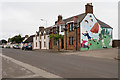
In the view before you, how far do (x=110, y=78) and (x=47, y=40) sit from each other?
35152 millimetres

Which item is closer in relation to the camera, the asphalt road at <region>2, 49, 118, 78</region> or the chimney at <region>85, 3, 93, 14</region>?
the asphalt road at <region>2, 49, 118, 78</region>

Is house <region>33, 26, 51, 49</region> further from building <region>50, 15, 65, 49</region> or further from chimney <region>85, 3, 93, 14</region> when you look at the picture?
chimney <region>85, 3, 93, 14</region>

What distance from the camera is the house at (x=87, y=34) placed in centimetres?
2750

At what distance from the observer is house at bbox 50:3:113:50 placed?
90.2ft

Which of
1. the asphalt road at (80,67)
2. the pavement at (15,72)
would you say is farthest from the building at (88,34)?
the pavement at (15,72)

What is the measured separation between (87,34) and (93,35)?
1.82 meters

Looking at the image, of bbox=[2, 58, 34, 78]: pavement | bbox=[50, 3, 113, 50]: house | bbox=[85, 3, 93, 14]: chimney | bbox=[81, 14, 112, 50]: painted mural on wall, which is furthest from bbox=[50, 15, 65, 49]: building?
bbox=[2, 58, 34, 78]: pavement

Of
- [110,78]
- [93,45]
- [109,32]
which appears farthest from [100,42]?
[110,78]

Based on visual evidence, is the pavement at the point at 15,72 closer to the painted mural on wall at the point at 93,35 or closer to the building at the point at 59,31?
the painted mural on wall at the point at 93,35

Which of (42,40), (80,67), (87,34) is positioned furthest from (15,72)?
(42,40)

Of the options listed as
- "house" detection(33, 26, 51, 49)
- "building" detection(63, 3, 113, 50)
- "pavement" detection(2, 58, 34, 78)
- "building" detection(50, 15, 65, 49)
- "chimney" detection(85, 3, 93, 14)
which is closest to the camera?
"pavement" detection(2, 58, 34, 78)

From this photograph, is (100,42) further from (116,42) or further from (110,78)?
(110,78)

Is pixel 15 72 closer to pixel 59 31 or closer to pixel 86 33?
pixel 86 33

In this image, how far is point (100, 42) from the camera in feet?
99.3
